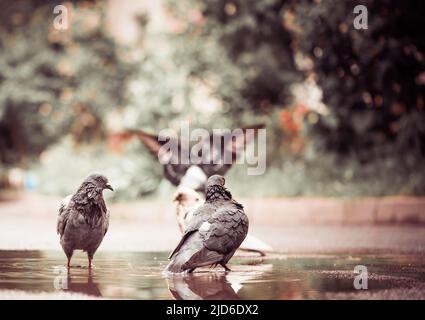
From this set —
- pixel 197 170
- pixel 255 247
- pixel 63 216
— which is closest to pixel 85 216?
pixel 63 216

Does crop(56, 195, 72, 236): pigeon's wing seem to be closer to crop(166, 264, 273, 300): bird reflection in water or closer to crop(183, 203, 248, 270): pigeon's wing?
crop(166, 264, 273, 300): bird reflection in water

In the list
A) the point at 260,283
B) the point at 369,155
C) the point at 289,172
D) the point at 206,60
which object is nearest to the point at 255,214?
the point at 289,172

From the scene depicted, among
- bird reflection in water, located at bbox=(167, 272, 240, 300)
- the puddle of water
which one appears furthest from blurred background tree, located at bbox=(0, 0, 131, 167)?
bird reflection in water, located at bbox=(167, 272, 240, 300)

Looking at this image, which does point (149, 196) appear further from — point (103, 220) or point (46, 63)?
point (103, 220)

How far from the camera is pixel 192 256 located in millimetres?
7844

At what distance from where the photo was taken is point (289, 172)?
2014 centimetres

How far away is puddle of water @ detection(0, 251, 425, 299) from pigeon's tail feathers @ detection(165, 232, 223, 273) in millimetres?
113

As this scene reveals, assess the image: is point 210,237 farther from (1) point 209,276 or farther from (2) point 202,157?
(2) point 202,157

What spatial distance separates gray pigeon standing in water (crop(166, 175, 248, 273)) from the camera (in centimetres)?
789

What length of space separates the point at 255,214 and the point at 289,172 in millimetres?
2273

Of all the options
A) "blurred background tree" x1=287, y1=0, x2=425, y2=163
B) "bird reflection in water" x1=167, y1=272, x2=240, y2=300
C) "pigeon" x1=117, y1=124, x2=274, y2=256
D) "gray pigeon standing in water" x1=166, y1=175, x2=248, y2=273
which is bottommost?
"bird reflection in water" x1=167, y1=272, x2=240, y2=300

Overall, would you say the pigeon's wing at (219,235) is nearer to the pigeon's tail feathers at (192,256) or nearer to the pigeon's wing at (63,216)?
the pigeon's tail feathers at (192,256)

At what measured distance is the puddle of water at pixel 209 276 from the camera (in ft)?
22.5

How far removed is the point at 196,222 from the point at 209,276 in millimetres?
511
